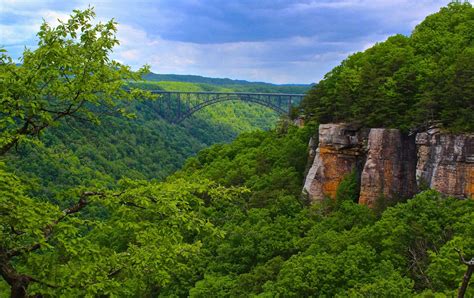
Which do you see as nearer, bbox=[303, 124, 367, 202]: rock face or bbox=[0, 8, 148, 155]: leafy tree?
bbox=[0, 8, 148, 155]: leafy tree

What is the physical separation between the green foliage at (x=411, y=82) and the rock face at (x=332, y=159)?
3.96ft

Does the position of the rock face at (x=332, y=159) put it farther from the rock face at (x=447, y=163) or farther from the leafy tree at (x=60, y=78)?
the leafy tree at (x=60, y=78)

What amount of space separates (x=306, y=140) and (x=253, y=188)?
230 inches

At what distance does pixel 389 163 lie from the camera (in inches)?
1183

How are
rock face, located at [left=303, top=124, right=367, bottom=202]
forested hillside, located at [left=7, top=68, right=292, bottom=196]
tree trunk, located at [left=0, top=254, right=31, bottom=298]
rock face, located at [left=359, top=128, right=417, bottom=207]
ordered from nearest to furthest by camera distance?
1. tree trunk, located at [left=0, top=254, right=31, bottom=298]
2. rock face, located at [left=359, top=128, right=417, bottom=207]
3. rock face, located at [left=303, top=124, right=367, bottom=202]
4. forested hillside, located at [left=7, top=68, right=292, bottom=196]

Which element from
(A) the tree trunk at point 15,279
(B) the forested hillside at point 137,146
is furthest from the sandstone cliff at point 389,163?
(A) the tree trunk at point 15,279

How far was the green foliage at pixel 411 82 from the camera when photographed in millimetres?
27672

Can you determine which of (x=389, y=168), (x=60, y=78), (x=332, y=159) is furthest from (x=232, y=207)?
(x=60, y=78)

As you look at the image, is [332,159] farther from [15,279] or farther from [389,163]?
[15,279]

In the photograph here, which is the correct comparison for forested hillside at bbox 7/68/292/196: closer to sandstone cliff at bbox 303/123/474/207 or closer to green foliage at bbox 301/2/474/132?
sandstone cliff at bbox 303/123/474/207

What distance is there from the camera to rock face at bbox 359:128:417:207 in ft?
97.9

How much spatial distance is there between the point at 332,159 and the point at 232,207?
767 centimetres

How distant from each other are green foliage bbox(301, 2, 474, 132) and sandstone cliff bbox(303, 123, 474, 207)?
3.21 feet

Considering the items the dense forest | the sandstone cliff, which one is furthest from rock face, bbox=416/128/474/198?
the dense forest
